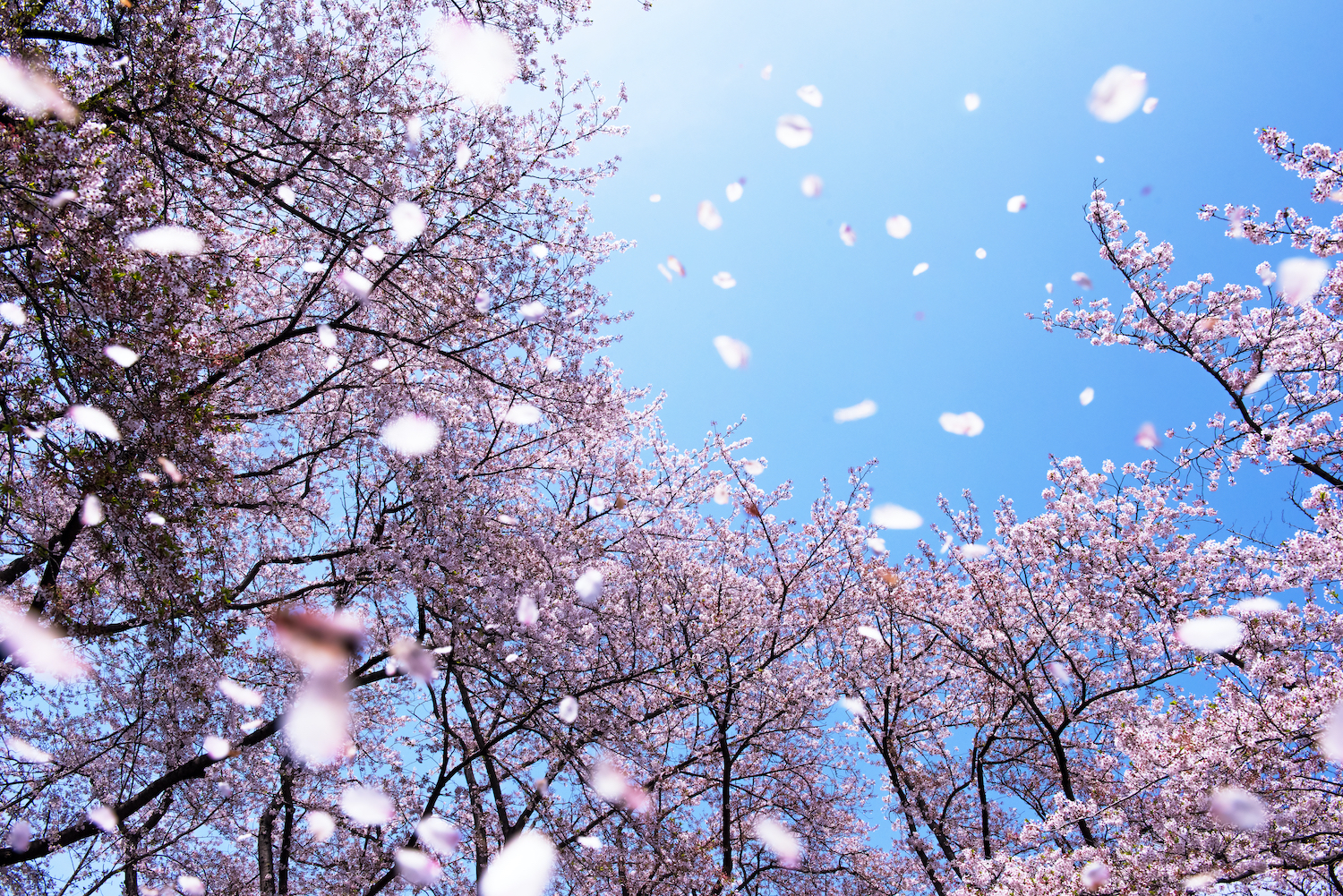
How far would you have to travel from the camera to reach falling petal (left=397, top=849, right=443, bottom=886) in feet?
22.6

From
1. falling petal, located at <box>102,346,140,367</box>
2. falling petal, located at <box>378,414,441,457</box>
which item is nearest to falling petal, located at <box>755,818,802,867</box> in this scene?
falling petal, located at <box>378,414,441,457</box>

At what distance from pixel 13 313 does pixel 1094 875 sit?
9.47 m

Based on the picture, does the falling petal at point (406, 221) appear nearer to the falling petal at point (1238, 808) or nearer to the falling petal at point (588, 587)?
the falling petal at point (588, 587)

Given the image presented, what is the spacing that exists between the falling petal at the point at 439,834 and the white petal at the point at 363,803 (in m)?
0.73

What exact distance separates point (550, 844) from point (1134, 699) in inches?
324

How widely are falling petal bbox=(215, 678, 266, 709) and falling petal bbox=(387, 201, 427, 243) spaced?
13.2ft

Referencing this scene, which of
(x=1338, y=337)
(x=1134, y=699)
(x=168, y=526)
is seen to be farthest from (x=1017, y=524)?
(x=168, y=526)

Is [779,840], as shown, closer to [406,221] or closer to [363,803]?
[363,803]

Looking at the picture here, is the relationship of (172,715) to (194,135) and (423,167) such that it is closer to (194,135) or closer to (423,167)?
(194,135)

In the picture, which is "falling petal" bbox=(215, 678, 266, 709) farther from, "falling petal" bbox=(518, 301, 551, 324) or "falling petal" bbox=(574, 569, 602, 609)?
"falling petal" bbox=(518, 301, 551, 324)

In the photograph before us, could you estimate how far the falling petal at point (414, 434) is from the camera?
6523 millimetres

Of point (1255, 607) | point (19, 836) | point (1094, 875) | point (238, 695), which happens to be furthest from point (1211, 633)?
point (19, 836)

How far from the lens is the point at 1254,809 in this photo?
5.36m

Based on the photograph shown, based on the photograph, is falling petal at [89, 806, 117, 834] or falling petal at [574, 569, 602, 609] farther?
falling petal at [574, 569, 602, 609]
